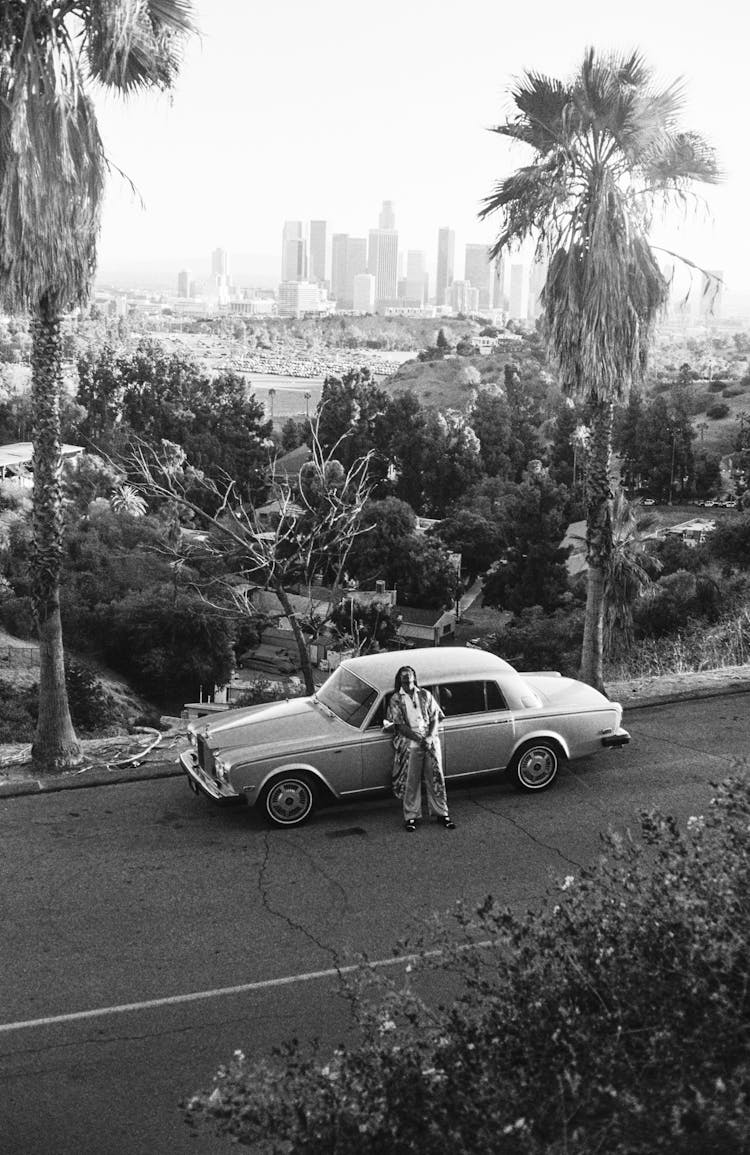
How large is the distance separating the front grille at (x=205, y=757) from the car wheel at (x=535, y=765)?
2.67m

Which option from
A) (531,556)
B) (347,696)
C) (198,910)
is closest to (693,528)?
(531,556)

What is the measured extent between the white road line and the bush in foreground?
153 centimetres

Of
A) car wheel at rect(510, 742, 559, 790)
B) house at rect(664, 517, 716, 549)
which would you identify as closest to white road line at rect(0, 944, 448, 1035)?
car wheel at rect(510, 742, 559, 790)

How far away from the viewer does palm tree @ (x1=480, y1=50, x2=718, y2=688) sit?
1296 centimetres

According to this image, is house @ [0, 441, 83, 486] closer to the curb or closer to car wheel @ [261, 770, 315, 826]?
the curb

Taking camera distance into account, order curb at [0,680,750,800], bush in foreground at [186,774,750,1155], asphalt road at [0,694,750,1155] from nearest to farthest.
A: bush in foreground at [186,774,750,1155] → asphalt road at [0,694,750,1155] → curb at [0,680,750,800]

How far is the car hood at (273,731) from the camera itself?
30.8ft

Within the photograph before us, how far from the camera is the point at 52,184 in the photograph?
1058 centimetres

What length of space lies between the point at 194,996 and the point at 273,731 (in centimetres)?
296

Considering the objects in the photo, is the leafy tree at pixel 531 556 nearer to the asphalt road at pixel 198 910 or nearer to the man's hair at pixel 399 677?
the asphalt road at pixel 198 910

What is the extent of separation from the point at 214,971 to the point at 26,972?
1.16 m

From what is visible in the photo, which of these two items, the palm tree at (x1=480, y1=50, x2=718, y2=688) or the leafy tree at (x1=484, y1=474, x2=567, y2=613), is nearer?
the palm tree at (x1=480, y1=50, x2=718, y2=688)

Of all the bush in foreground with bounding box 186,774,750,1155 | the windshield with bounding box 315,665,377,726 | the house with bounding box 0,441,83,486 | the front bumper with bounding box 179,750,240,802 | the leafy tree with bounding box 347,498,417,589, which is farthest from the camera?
the house with bounding box 0,441,83,486

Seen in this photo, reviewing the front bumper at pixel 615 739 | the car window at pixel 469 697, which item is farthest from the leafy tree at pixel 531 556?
the car window at pixel 469 697
